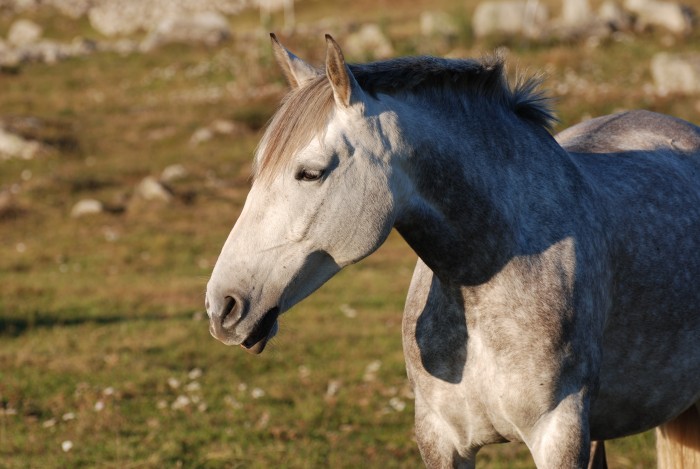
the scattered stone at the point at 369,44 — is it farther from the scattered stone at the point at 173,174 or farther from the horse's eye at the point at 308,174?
the horse's eye at the point at 308,174

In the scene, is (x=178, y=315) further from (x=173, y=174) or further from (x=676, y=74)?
(x=676, y=74)

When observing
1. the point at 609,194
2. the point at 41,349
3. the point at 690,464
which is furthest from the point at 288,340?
the point at 609,194

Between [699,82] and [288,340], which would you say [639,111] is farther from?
[699,82]

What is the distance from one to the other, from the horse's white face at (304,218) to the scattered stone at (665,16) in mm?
28465

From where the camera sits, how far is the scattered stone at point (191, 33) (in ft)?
113

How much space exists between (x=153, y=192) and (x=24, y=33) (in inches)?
1135

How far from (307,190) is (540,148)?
1.11 metres

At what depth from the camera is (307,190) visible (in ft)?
11.0

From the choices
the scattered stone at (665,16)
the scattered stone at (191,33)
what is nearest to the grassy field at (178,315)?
the scattered stone at (665,16)

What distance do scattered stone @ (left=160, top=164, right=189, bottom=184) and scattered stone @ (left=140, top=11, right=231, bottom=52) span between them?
15116 millimetres

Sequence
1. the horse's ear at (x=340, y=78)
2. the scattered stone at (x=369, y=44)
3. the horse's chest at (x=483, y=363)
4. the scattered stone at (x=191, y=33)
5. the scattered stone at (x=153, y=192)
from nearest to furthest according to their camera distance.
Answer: the horse's ear at (x=340, y=78), the horse's chest at (x=483, y=363), the scattered stone at (x=153, y=192), the scattered stone at (x=369, y=44), the scattered stone at (x=191, y=33)

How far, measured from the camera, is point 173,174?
766 inches

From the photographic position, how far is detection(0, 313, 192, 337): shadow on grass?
10.9 m

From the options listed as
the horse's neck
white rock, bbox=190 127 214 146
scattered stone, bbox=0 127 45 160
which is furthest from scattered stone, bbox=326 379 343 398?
scattered stone, bbox=0 127 45 160
